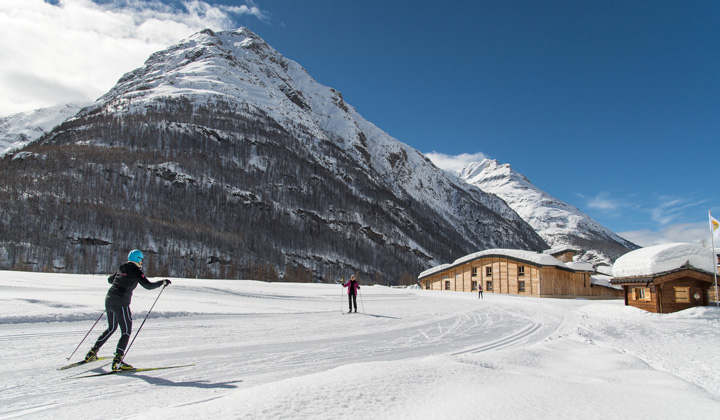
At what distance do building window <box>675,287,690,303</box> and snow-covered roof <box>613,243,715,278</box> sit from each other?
4.62 feet

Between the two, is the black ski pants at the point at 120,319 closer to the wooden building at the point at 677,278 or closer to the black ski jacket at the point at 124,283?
the black ski jacket at the point at 124,283

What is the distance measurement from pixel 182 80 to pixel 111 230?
11532 cm

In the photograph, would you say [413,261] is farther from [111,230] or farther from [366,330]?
[366,330]

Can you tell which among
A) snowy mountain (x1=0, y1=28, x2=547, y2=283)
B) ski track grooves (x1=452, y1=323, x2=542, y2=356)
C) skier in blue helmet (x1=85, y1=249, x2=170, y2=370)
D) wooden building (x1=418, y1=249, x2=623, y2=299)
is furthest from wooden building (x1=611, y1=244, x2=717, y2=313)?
snowy mountain (x1=0, y1=28, x2=547, y2=283)

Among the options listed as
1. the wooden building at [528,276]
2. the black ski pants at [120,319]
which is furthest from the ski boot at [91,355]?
the wooden building at [528,276]

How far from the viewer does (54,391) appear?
5379 millimetres

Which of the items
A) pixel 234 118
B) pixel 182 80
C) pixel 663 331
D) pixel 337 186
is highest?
pixel 182 80

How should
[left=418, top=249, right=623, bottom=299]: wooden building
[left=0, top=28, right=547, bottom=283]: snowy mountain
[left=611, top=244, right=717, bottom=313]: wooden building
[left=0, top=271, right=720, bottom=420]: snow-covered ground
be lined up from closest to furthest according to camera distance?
[left=0, top=271, right=720, bottom=420]: snow-covered ground < [left=611, top=244, right=717, bottom=313]: wooden building < [left=418, top=249, right=623, bottom=299]: wooden building < [left=0, top=28, right=547, bottom=283]: snowy mountain

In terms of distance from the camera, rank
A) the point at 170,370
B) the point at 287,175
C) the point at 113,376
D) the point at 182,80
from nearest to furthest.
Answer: the point at 113,376
the point at 170,370
the point at 287,175
the point at 182,80

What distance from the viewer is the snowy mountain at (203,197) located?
3622 inches

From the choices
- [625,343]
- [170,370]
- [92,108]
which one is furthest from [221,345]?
[92,108]

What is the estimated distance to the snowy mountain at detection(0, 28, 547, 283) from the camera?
92.0 metres

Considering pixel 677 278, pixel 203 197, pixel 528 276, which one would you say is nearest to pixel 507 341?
pixel 677 278

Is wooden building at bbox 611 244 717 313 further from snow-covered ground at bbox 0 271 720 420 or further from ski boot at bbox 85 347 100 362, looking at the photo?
ski boot at bbox 85 347 100 362
